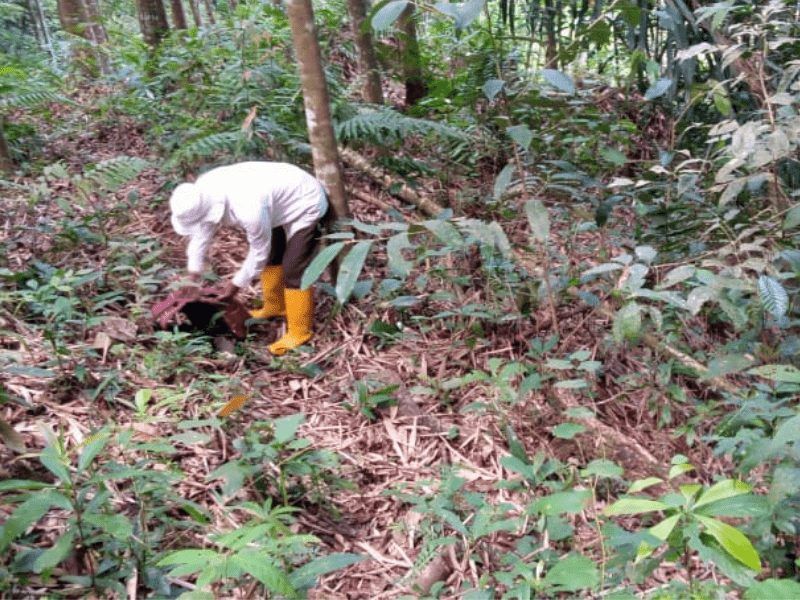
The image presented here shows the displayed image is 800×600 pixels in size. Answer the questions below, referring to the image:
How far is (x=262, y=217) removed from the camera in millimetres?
3904

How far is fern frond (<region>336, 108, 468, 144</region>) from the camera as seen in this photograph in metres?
4.70

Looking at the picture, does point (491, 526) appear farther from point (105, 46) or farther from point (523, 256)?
point (105, 46)

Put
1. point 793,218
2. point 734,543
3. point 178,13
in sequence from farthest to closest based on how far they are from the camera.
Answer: point 178,13
point 793,218
point 734,543

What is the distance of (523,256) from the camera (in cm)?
436

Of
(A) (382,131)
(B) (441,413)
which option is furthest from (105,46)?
(B) (441,413)

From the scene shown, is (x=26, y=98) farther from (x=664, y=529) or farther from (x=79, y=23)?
(x=664, y=529)

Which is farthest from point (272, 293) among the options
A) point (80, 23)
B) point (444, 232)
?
point (80, 23)

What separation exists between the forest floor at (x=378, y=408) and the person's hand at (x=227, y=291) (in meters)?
0.32

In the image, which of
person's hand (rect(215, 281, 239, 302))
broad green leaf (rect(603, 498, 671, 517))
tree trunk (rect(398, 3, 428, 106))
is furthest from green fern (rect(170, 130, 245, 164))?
broad green leaf (rect(603, 498, 671, 517))

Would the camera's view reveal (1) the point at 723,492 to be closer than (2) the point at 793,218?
Yes

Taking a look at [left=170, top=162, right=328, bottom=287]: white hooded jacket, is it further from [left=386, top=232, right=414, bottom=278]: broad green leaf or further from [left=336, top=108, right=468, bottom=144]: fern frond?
[left=386, top=232, right=414, bottom=278]: broad green leaf

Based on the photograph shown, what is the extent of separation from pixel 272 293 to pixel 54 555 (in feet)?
8.77

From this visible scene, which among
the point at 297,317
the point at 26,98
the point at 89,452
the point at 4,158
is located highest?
the point at 26,98

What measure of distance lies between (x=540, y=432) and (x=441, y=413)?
558mm
